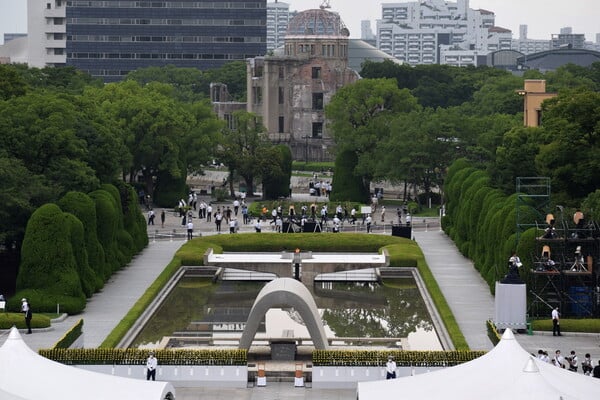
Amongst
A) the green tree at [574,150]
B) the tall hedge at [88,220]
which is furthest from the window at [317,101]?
the tall hedge at [88,220]

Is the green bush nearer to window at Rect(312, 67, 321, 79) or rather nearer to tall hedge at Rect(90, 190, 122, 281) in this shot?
tall hedge at Rect(90, 190, 122, 281)

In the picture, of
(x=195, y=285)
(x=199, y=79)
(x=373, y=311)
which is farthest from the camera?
(x=199, y=79)

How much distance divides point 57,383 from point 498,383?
1092cm

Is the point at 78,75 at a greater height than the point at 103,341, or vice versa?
the point at 78,75

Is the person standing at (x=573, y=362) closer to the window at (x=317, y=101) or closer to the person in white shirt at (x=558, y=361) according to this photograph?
the person in white shirt at (x=558, y=361)

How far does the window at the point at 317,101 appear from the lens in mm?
138350

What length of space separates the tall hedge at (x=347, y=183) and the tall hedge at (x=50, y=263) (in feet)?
143

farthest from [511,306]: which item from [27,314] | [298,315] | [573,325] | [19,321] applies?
[19,321]

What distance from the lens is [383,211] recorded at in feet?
312

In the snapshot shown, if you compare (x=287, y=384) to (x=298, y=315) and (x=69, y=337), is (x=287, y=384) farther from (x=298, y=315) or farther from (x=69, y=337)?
(x=298, y=315)

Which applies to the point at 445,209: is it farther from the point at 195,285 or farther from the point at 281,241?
the point at 195,285

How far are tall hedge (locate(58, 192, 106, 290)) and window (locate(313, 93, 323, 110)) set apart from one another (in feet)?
229

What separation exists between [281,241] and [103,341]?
86.3 ft

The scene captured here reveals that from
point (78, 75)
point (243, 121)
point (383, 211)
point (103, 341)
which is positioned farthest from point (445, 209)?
point (78, 75)
